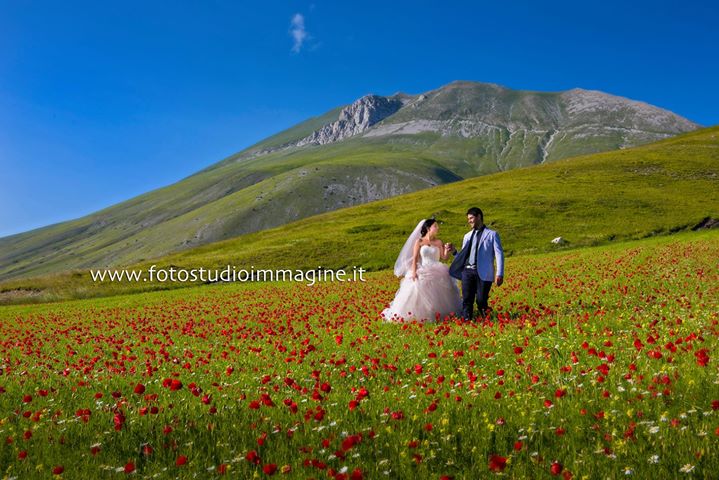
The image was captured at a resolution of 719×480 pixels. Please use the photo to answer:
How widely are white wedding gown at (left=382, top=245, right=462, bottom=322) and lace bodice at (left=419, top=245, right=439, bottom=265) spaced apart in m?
0.23

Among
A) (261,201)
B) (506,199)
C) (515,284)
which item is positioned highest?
(261,201)

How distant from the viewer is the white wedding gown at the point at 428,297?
1588 cm

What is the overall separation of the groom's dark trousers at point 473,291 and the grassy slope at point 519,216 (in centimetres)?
3651

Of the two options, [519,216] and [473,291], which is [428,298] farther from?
[519,216]

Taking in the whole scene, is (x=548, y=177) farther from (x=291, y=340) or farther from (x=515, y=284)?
(x=291, y=340)

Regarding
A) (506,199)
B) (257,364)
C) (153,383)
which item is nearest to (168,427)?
(153,383)

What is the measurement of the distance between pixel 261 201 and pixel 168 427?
622ft

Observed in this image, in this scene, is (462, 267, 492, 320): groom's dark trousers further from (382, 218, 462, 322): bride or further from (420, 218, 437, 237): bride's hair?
(420, 218, 437, 237): bride's hair

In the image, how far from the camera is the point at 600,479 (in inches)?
183

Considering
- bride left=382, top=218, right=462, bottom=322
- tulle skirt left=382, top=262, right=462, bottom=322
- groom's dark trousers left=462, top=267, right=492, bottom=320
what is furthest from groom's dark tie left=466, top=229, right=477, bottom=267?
tulle skirt left=382, top=262, right=462, bottom=322

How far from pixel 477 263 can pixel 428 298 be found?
2133mm

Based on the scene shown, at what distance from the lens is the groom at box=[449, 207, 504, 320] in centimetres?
1455

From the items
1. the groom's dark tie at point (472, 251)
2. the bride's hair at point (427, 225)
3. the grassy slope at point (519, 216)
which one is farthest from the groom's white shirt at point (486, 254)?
the grassy slope at point (519, 216)

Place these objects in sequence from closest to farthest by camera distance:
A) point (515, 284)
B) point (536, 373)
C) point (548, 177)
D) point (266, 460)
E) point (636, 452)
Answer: point (636, 452) → point (266, 460) → point (536, 373) → point (515, 284) → point (548, 177)
